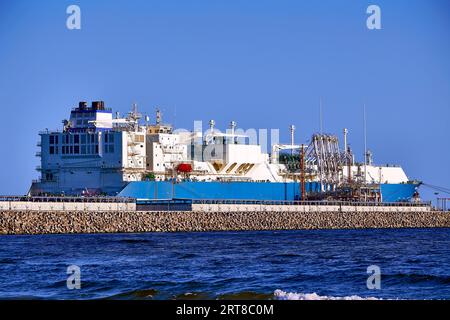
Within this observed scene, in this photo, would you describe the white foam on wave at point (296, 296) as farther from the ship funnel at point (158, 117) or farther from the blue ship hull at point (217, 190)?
the ship funnel at point (158, 117)

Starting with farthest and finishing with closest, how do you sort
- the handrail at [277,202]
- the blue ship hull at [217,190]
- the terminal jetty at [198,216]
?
the blue ship hull at [217,190] < the handrail at [277,202] < the terminal jetty at [198,216]

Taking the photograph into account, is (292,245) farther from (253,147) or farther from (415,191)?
(415,191)

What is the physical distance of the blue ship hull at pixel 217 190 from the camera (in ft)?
286

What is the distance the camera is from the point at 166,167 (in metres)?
92.8

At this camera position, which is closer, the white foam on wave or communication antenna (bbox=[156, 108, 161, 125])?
the white foam on wave

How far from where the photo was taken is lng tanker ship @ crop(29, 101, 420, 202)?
88375 mm

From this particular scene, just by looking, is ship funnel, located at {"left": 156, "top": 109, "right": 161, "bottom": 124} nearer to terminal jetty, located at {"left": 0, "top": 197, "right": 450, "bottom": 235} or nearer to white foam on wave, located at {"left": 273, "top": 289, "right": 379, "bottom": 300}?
terminal jetty, located at {"left": 0, "top": 197, "right": 450, "bottom": 235}

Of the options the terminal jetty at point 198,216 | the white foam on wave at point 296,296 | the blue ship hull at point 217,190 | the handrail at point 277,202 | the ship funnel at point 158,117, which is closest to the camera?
the white foam on wave at point 296,296

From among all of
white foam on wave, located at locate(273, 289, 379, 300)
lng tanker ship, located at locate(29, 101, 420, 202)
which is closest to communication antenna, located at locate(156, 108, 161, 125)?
lng tanker ship, located at locate(29, 101, 420, 202)

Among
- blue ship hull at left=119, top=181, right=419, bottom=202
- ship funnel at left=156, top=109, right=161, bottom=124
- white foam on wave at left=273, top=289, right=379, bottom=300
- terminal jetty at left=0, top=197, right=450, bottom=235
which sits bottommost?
white foam on wave at left=273, top=289, right=379, bottom=300

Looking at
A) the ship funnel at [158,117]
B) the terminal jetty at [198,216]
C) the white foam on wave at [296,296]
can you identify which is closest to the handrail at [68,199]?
the terminal jetty at [198,216]

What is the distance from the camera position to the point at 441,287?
112 ft
